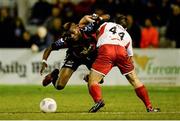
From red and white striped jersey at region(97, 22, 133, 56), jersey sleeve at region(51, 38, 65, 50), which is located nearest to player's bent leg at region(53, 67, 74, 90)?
jersey sleeve at region(51, 38, 65, 50)

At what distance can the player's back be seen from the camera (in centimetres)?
1448

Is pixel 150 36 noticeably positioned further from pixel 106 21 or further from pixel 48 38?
pixel 106 21

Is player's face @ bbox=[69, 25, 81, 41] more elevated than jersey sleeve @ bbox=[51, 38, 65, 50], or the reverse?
player's face @ bbox=[69, 25, 81, 41]

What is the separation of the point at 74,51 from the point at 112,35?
2.11 metres

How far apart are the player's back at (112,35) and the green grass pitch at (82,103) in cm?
139

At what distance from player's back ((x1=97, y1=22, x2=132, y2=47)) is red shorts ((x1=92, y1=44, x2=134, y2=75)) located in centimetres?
10

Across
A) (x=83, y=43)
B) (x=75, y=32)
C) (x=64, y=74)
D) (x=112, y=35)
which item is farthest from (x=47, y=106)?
(x=64, y=74)

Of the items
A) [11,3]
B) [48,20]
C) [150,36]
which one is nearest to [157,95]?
[150,36]

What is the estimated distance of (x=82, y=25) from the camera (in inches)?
601

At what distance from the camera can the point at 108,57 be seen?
14422 mm

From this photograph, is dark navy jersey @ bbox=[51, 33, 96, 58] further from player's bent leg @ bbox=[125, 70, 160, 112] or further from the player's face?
player's bent leg @ bbox=[125, 70, 160, 112]

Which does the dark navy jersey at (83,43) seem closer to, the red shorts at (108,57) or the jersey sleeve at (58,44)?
the jersey sleeve at (58,44)

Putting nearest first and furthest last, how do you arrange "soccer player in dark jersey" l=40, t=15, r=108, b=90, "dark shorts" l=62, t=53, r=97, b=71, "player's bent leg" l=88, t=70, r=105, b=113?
1. "player's bent leg" l=88, t=70, r=105, b=113
2. "soccer player in dark jersey" l=40, t=15, r=108, b=90
3. "dark shorts" l=62, t=53, r=97, b=71

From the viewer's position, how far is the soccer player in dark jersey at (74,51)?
1527 cm
